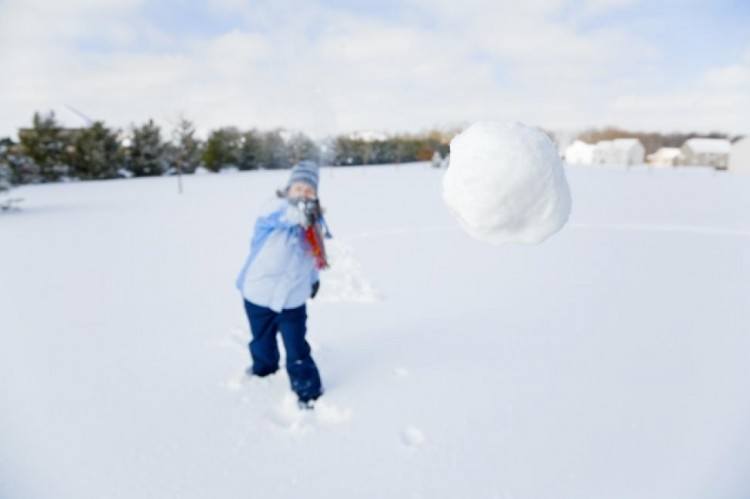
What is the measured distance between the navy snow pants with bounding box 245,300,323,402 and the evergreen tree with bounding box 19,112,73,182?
50.4 feet

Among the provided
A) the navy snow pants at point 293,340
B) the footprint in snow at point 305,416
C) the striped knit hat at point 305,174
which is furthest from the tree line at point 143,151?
the footprint in snow at point 305,416

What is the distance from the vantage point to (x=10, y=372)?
10.1 ft

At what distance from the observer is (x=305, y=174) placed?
2.68 meters

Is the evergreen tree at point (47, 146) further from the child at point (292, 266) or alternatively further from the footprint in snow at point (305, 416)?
the footprint in snow at point (305, 416)

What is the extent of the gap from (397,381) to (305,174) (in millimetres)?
1424

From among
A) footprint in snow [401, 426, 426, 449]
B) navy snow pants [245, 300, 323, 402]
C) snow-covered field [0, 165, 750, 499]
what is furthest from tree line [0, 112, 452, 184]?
footprint in snow [401, 426, 426, 449]

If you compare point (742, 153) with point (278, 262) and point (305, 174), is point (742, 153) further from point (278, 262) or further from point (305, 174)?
point (278, 262)

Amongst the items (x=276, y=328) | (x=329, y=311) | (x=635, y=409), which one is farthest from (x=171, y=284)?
(x=635, y=409)

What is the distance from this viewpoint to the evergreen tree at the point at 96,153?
1717cm

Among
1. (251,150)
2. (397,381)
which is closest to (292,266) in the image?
(397,381)

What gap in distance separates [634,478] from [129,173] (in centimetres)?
2371

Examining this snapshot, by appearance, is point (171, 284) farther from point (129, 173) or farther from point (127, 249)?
point (129, 173)

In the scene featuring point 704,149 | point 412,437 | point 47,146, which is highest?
point 47,146

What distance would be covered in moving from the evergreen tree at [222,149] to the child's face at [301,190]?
2608cm
